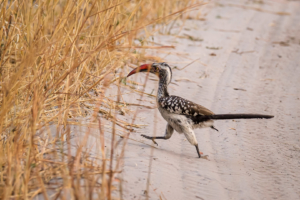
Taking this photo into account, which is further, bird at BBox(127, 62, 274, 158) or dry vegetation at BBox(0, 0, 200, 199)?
bird at BBox(127, 62, 274, 158)

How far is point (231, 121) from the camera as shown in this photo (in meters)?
4.61

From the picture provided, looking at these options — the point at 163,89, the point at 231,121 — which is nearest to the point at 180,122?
the point at 163,89

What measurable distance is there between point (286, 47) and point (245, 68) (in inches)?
67.0

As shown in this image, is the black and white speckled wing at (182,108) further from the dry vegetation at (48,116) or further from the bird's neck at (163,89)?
the dry vegetation at (48,116)

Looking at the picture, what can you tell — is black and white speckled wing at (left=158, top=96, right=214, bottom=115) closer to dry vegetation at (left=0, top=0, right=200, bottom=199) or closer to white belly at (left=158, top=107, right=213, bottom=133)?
white belly at (left=158, top=107, right=213, bottom=133)

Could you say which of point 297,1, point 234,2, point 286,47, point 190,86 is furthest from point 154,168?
point 297,1

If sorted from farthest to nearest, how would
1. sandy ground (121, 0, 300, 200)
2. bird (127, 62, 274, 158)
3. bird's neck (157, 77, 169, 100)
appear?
1. bird's neck (157, 77, 169, 100)
2. bird (127, 62, 274, 158)
3. sandy ground (121, 0, 300, 200)

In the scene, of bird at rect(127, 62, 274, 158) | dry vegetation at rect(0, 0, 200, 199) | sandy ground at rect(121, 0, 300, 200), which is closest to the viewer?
dry vegetation at rect(0, 0, 200, 199)

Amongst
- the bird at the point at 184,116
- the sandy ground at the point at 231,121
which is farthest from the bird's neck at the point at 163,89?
the sandy ground at the point at 231,121

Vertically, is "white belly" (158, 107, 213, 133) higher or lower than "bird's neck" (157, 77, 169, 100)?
lower

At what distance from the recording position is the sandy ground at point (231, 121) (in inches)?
121

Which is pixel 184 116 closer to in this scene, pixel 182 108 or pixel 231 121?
pixel 182 108

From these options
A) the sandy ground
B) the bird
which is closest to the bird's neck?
the bird

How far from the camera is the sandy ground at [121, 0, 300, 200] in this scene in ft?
10.1
